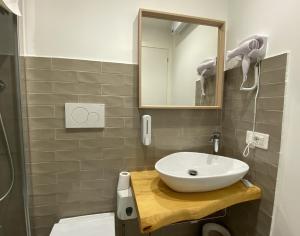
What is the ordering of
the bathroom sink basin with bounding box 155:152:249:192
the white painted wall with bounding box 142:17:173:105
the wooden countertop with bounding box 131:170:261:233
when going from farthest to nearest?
the white painted wall with bounding box 142:17:173:105, the bathroom sink basin with bounding box 155:152:249:192, the wooden countertop with bounding box 131:170:261:233

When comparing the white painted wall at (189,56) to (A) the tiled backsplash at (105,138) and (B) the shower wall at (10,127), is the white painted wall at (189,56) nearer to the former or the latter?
(A) the tiled backsplash at (105,138)

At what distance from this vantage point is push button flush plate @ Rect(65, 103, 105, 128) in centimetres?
121

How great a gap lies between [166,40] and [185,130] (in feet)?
2.36

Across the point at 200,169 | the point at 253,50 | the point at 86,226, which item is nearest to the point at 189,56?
the point at 253,50

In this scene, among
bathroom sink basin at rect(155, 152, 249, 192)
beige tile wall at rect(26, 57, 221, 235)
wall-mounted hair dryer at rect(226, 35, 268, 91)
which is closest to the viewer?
bathroom sink basin at rect(155, 152, 249, 192)

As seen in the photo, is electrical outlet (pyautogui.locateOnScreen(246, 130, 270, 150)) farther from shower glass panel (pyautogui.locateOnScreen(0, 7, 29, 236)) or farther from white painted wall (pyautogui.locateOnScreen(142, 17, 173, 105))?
shower glass panel (pyautogui.locateOnScreen(0, 7, 29, 236))

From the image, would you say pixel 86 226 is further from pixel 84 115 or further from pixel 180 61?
pixel 180 61

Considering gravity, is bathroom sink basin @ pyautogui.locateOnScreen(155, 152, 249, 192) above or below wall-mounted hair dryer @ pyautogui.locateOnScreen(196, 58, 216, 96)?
below

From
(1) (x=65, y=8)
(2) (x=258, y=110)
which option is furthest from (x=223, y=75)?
(1) (x=65, y=8)

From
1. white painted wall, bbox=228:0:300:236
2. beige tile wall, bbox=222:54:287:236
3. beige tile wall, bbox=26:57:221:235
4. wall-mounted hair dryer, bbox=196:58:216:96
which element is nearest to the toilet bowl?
beige tile wall, bbox=222:54:287:236

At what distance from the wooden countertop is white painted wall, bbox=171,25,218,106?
0.66 meters

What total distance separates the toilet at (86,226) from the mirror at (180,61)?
852mm

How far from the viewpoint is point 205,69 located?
1.45 m

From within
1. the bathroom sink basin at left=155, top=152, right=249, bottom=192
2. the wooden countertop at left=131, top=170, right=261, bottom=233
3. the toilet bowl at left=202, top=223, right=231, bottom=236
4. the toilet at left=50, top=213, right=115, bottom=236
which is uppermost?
the bathroom sink basin at left=155, top=152, right=249, bottom=192
